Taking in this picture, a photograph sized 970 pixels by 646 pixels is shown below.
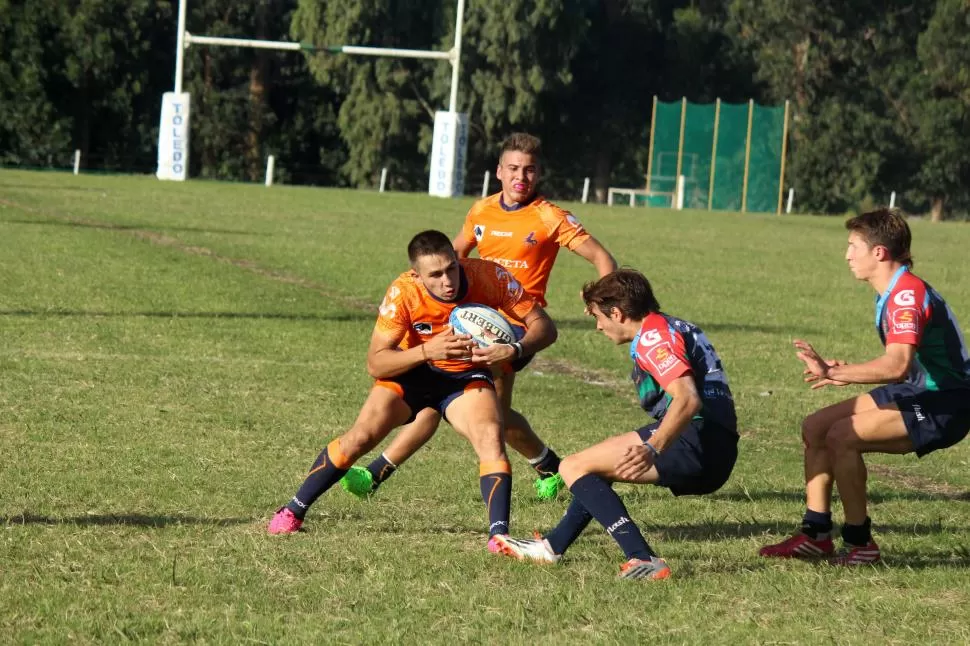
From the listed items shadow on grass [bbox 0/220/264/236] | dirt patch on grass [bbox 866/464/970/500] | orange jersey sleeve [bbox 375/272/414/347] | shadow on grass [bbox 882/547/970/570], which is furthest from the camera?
shadow on grass [bbox 0/220/264/236]

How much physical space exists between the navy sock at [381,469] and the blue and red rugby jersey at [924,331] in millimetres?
2608

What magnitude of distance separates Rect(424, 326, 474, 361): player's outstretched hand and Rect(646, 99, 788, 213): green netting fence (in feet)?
164

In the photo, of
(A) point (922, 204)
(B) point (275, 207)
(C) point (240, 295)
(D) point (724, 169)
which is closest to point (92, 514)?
(C) point (240, 295)

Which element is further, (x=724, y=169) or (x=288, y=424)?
(x=724, y=169)

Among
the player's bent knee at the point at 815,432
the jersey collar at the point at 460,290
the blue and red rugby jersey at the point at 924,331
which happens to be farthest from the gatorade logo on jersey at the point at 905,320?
the jersey collar at the point at 460,290

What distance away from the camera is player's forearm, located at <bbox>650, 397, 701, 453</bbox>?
623cm

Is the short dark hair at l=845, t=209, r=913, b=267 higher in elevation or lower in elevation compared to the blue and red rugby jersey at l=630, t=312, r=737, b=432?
higher

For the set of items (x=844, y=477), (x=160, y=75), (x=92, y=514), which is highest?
(x=160, y=75)

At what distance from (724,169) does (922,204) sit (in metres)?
16.0

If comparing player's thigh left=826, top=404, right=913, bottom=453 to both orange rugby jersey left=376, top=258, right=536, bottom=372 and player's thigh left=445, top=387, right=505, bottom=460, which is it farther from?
orange rugby jersey left=376, top=258, right=536, bottom=372

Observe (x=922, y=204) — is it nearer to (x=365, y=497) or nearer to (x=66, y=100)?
(x=66, y=100)

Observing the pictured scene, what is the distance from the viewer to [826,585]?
6.52 m

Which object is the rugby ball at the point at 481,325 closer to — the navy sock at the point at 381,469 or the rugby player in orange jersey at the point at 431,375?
the rugby player in orange jersey at the point at 431,375

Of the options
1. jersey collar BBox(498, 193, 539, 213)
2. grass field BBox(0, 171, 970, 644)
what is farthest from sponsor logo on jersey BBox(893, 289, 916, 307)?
jersey collar BBox(498, 193, 539, 213)
